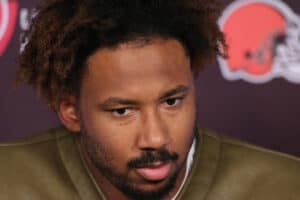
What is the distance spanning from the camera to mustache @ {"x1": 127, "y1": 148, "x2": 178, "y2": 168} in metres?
1.28

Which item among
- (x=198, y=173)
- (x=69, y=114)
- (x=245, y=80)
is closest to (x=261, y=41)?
(x=245, y=80)

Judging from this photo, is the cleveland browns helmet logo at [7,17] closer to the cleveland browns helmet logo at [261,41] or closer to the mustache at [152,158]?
the cleveland browns helmet logo at [261,41]

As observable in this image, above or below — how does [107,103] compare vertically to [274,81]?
above

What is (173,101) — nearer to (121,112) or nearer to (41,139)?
(121,112)

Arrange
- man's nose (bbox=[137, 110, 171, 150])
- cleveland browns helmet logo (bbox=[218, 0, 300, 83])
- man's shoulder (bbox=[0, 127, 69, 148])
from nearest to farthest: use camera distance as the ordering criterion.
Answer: man's nose (bbox=[137, 110, 171, 150]) → man's shoulder (bbox=[0, 127, 69, 148]) → cleveland browns helmet logo (bbox=[218, 0, 300, 83])

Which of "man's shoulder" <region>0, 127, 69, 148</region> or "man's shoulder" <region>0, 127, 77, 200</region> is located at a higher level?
"man's shoulder" <region>0, 127, 69, 148</region>

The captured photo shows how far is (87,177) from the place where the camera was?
1.50 metres

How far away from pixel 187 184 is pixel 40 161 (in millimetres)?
315

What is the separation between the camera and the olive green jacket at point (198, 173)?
4.92 ft

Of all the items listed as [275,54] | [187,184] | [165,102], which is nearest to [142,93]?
[165,102]

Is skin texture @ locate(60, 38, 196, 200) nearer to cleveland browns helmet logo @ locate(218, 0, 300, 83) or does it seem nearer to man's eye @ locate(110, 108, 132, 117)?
man's eye @ locate(110, 108, 132, 117)

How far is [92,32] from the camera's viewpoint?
1.32 m

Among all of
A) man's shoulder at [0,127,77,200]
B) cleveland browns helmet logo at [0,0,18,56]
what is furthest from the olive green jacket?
cleveland browns helmet logo at [0,0,18,56]

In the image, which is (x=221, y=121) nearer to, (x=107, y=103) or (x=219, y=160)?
(x=219, y=160)
